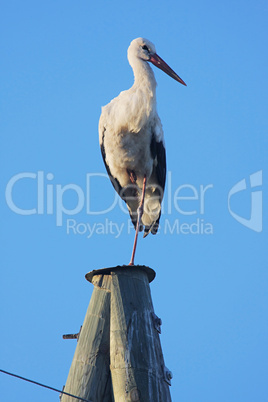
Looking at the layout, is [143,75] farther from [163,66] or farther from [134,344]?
[134,344]

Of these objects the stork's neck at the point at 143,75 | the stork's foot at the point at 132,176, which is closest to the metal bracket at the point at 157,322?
the stork's foot at the point at 132,176

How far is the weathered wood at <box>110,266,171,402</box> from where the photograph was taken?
2.99 meters

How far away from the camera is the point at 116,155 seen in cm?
637

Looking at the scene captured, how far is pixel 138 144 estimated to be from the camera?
20.6 feet

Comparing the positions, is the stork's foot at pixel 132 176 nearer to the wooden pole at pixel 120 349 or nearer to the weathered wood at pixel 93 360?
the wooden pole at pixel 120 349

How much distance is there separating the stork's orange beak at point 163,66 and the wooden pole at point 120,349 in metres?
4.09

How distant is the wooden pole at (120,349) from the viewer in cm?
301

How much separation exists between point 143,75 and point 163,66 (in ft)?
1.46

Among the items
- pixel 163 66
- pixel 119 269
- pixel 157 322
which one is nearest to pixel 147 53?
pixel 163 66

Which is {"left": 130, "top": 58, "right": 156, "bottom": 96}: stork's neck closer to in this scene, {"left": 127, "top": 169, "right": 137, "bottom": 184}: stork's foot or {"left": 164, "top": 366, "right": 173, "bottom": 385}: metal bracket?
{"left": 127, "top": 169, "right": 137, "bottom": 184}: stork's foot

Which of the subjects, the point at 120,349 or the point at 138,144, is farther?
the point at 138,144

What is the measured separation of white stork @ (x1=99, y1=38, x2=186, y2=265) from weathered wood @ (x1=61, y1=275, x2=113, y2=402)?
2.61m

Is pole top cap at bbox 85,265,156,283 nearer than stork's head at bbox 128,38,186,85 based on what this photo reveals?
Yes

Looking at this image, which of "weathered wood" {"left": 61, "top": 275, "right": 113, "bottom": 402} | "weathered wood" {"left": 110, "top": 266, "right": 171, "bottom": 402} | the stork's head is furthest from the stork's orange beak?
"weathered wood" {"left": 61, "top": 275, "right": 113, "bottom": 402}
